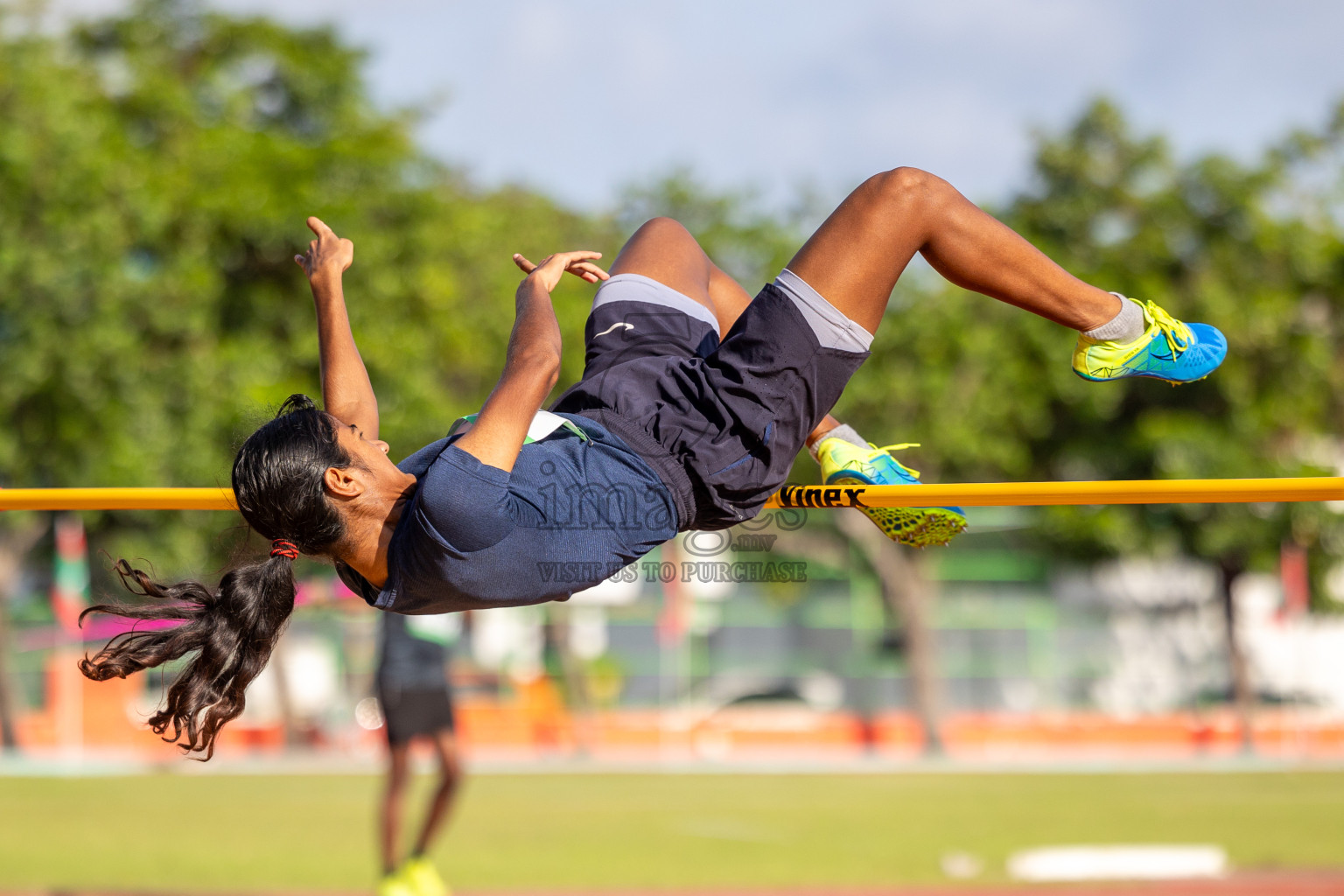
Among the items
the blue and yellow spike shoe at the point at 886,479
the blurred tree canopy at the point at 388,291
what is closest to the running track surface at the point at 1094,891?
the blue and yellow spike shoe at the point at 886,479

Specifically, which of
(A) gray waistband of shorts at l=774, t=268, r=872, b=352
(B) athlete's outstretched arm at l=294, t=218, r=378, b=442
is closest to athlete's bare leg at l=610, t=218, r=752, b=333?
(A) gray waistband of shorts at l=774, t=268, r=872, b=352

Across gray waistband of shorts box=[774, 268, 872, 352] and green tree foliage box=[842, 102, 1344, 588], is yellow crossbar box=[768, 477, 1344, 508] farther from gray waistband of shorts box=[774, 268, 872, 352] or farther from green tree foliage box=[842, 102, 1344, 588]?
green tree foliage box=[842, 102, 1344, 588]

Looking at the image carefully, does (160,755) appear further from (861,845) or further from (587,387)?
(587,387)

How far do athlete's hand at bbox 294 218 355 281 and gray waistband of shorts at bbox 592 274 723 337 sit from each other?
0.75 meters

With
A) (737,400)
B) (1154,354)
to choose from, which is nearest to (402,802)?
(737,400)

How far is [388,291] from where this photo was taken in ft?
57.3

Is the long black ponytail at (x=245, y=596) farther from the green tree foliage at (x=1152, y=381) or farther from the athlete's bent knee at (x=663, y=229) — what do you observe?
the green tree foliage at (x=1152, y=381)

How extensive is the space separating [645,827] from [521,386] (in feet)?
24.5

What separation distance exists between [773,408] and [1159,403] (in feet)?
56.2

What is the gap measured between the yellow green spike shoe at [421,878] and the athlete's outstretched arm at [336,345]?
135 inches

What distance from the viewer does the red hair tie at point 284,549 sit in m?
2.98

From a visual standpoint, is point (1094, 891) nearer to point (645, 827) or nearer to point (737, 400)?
point (645, 827)

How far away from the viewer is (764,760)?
56.8 ft

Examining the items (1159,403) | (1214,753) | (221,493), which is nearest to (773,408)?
(221,493)
